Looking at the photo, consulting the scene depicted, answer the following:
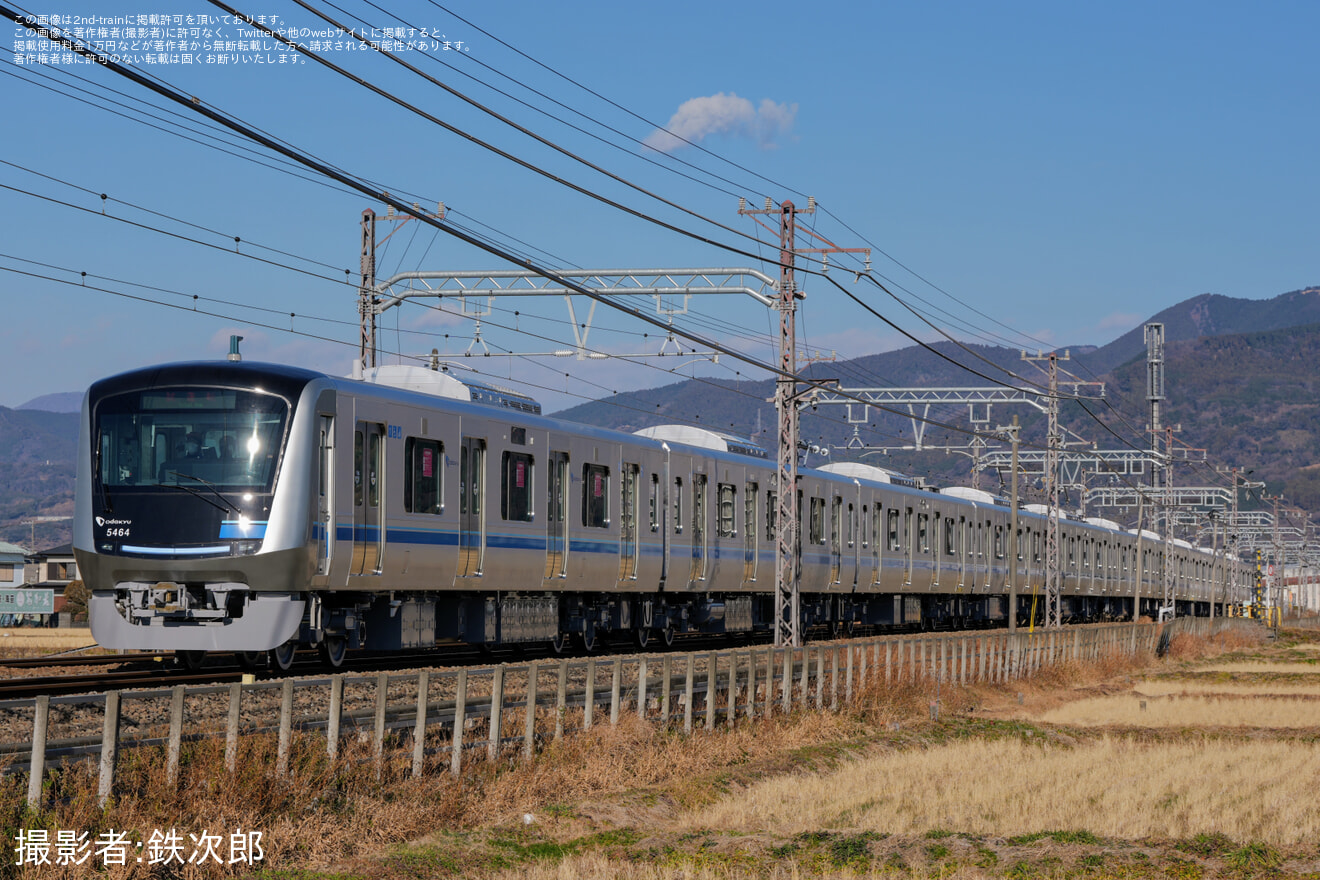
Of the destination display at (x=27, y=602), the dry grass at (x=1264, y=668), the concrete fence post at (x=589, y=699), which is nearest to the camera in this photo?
the concrete fence post at (x=589, y=699)

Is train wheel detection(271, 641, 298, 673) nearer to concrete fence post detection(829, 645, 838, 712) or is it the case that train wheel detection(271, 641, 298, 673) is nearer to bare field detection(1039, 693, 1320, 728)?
concrete fence post detection(829, 645, 838, 712)

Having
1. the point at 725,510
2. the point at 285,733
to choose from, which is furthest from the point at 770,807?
the point at 725,510

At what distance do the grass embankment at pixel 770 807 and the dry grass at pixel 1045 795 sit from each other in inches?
1.8

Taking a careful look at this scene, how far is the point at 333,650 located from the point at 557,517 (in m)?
5.30

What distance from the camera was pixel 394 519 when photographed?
19375mm

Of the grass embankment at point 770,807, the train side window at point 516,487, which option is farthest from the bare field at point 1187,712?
the train side window at point 516,487

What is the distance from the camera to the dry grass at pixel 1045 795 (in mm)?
14273

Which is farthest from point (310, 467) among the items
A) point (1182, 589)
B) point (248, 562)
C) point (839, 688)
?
point (1182, 589)

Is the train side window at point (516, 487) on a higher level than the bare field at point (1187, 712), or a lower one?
higher

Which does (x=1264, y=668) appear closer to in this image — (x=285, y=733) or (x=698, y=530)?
(x=698, y=530)

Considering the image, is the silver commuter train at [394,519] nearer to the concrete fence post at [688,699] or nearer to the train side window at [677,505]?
the train side window at [677,505]

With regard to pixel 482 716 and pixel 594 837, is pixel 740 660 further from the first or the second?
pixel 594 837

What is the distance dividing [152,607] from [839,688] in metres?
10.2

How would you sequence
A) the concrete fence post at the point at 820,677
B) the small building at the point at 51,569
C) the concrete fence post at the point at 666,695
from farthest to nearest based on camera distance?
1. the small building at the point at 51,569
2. the concrete fence post at the point at 820,677
3. the concrete fence post at the point at 666,695
